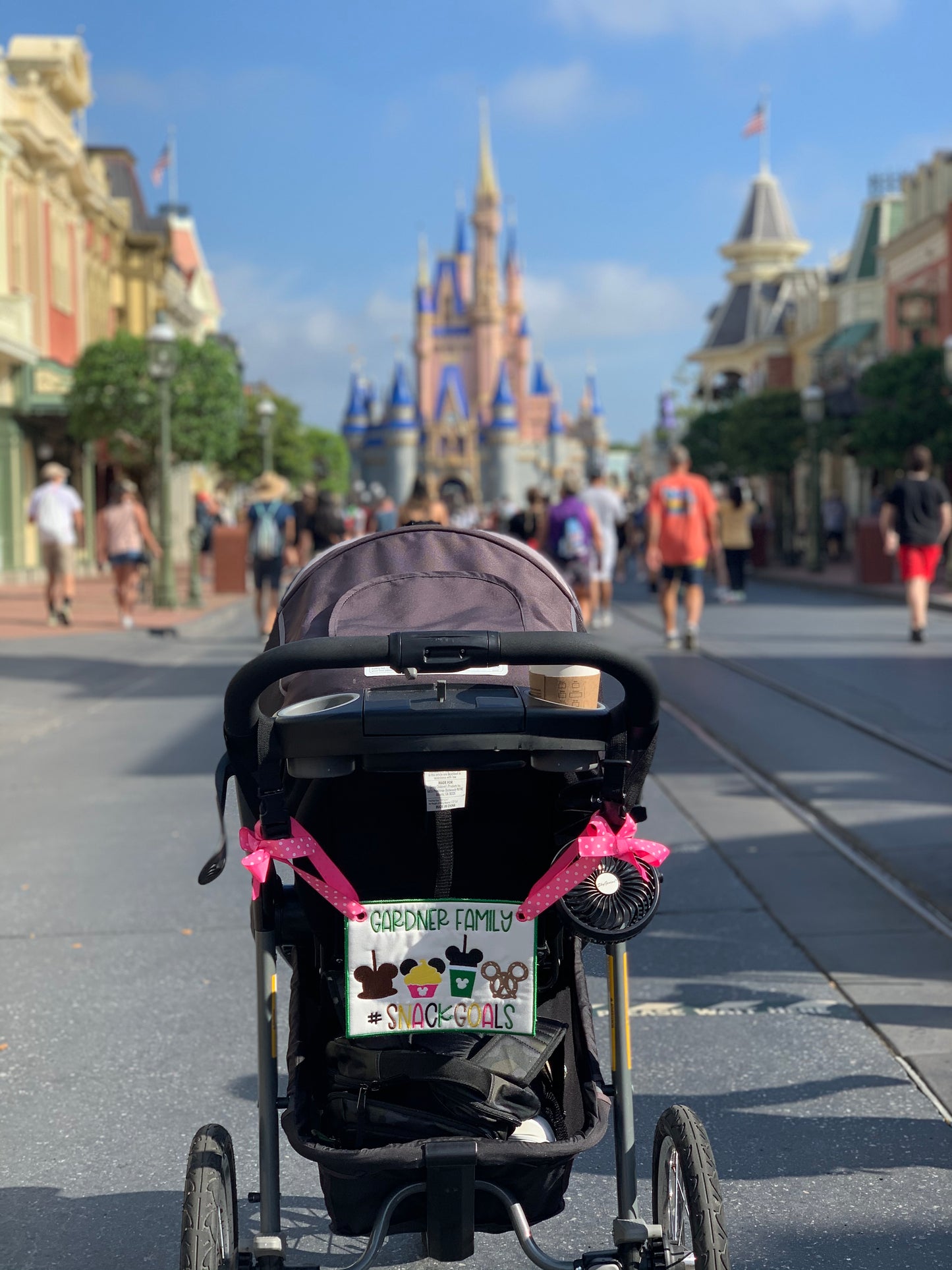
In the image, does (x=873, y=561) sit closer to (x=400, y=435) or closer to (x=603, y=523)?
(x=603, y=523)

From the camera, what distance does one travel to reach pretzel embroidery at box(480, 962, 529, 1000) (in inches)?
104

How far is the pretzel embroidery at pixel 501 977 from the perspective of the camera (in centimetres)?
264

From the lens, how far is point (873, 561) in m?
28.5

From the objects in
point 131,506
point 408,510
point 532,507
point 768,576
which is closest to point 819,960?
point 408,510

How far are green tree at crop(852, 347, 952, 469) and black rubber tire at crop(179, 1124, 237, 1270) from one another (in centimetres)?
3164

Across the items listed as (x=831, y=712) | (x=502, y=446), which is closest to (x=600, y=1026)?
(x=831, y=712)

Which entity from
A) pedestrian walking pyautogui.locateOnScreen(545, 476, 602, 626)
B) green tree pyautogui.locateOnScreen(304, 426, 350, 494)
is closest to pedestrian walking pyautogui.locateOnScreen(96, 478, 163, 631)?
pedestrian walking pyautogui.locateOnScreen(545, 476, 602, 626)

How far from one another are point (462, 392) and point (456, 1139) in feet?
553

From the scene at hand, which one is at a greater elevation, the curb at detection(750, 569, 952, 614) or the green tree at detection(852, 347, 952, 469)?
the green tree at detection(852, 347, 952, 469)

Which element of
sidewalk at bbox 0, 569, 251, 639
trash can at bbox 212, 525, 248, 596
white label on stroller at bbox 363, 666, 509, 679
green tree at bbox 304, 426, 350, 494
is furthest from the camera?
green tree at bbox 304, 426, 350, 494

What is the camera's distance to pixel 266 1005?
2721mm

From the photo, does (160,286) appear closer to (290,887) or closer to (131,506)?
(131,506)

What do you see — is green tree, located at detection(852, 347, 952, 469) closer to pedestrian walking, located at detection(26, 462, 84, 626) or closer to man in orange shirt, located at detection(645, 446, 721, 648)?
man in orange shirt, located at detection(645, 446, 721, 648)

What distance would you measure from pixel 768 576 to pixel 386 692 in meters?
32.7
